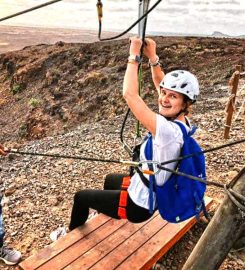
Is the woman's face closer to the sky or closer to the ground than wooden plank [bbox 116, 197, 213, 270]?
closer to the sky

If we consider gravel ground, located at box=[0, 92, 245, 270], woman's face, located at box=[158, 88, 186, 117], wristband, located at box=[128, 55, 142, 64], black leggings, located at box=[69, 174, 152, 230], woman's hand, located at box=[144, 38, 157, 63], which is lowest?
gravel ground, located at box=[0, 92, 245, 270]

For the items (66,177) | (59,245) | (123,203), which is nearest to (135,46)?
(123,203)

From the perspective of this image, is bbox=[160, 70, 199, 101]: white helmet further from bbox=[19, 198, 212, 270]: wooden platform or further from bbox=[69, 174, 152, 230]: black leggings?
bbox=[19, 198, 212, 270]: wooden platform

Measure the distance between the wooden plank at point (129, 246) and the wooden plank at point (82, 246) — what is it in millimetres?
258

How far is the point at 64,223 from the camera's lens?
5.80 meters

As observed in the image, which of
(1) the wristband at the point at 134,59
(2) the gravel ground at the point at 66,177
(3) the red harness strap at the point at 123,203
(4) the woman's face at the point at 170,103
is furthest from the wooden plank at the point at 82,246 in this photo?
(1) the wristband at the point at 134,59

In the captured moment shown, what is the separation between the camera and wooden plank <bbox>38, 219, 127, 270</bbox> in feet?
12.1

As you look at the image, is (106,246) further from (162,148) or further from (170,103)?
(170,103)

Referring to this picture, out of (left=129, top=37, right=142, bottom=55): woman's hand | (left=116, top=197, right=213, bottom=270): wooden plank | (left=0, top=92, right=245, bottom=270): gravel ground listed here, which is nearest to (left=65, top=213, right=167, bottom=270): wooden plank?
(left=116, top=197, right=213, bottom=270): wooden plank

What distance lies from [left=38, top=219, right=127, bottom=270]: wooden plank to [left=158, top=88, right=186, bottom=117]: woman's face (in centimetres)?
196

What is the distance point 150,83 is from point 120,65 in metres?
4.17

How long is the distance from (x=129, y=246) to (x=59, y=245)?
87cm

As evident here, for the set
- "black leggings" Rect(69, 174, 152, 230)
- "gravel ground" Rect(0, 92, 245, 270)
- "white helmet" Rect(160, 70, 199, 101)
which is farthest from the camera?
"gravel ground" Rect(0, 92, 245, 270)

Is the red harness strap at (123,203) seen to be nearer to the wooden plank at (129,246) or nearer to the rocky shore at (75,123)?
the wooden plank at (129,246)
